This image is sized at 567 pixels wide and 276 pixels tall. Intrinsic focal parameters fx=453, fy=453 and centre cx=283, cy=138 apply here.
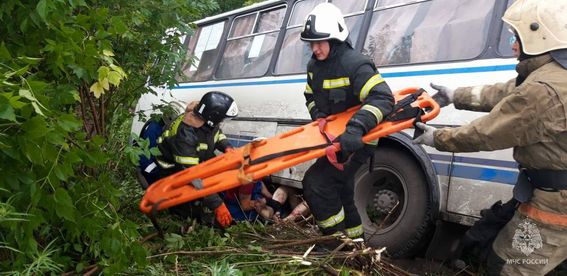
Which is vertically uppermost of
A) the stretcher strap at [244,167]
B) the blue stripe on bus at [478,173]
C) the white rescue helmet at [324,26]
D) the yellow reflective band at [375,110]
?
the white rescue helmet at [324,26]

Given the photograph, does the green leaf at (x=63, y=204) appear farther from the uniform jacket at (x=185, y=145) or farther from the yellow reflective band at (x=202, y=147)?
the yellow reflective band at (x=202, y=147)

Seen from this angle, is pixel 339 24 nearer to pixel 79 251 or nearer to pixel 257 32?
pixel 79 251

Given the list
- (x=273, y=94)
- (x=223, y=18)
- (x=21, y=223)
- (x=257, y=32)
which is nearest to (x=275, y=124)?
(x=273, y=94)

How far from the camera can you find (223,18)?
6.43m

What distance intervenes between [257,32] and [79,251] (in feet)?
12.1

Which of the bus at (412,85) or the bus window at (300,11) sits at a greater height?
the bus window at (300,11)

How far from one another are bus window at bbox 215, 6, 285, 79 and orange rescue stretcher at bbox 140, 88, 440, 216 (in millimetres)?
2093

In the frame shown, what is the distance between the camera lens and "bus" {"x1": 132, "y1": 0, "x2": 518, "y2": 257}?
3357mm

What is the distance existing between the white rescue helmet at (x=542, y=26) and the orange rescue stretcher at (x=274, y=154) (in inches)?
29.9

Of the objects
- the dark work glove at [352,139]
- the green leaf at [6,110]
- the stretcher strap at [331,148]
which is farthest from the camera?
the stretcher strap at [331,148]

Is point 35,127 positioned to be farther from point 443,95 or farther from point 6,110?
point 443,95

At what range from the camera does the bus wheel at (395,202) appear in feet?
11.7

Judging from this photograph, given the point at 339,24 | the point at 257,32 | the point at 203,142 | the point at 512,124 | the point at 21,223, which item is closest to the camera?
the point at 21,223

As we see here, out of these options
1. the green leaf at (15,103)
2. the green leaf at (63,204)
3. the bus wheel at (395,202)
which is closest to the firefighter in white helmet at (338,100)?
the bus wheel at (395,202)
